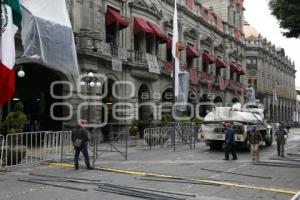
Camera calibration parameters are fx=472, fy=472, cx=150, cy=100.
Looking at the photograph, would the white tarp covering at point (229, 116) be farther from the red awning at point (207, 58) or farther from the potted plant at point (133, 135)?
the red awning at point (207, 58)

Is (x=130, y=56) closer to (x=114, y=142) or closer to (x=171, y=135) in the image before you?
(x=171, y=135)

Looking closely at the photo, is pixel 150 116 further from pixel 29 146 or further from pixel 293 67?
pixel 293 67

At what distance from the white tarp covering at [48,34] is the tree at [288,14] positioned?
318 inches

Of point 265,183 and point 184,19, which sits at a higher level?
point 184,19

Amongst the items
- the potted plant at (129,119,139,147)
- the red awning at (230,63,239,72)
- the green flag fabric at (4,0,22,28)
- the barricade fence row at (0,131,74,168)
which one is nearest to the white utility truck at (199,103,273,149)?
the potted plant at (129,119,139,147)

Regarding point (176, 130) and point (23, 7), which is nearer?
point (23, 7)

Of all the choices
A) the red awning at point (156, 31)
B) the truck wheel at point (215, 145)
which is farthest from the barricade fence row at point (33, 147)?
the red awning at point (156, 31)

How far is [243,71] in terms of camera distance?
5684 centimetres

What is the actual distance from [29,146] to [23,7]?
4.77m

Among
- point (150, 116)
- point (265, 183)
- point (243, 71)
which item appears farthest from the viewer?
point (243, 71)

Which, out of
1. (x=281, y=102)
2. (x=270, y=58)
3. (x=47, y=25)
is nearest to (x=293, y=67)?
(x=281, y=102)

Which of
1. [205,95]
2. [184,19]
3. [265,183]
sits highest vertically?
[184,19]

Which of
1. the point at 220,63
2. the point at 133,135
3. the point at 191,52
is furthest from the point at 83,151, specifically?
the point at 220,63

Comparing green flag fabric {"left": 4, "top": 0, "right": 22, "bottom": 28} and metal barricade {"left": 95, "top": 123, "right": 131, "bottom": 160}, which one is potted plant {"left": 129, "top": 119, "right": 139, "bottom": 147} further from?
green flag fabric {"left": 4, "top": 0, "right": 22, "bottom": 28}
